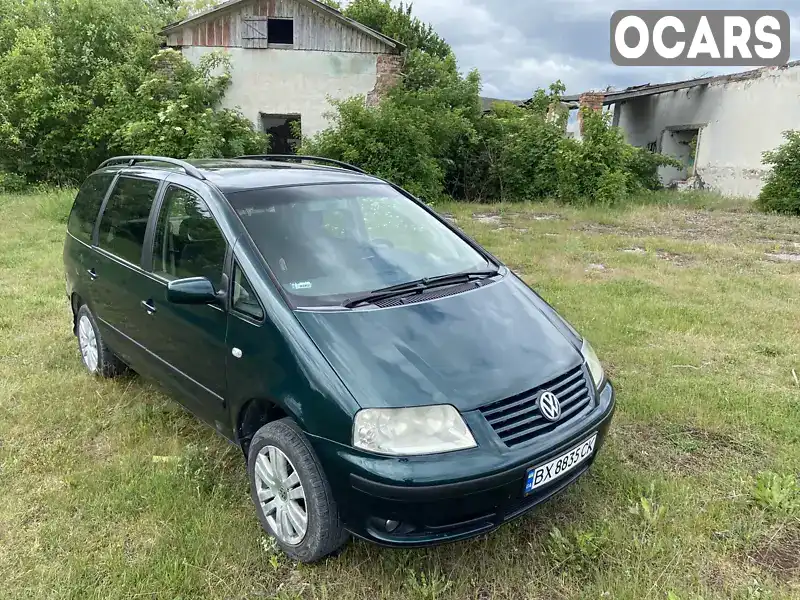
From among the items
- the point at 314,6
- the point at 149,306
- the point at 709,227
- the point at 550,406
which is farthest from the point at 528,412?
the point at 314,6

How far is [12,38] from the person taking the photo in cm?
1500

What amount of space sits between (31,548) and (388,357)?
5.85 feet

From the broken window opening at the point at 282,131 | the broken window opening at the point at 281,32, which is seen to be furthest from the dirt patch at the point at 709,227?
the broken window opening at the point at 281,32

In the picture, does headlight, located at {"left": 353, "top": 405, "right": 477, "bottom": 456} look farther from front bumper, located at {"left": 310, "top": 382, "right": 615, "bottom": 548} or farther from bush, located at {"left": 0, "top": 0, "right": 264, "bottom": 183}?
bush, located at {"left": 0, "top": 0, "right": 264, "bottom": 183}

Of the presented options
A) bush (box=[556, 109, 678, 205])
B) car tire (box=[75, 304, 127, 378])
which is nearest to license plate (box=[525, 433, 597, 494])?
car tire (box=[75, 304, 127, 378])

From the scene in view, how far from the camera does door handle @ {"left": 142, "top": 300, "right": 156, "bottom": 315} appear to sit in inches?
130

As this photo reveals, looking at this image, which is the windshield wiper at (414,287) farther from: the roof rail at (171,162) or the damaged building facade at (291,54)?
the damaged building facade at (291,54)

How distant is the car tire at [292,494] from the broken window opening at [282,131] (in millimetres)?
13324

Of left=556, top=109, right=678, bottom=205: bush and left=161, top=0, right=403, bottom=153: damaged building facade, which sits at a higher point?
left=161, top=0, right=403, bottom=153: damaged building facade

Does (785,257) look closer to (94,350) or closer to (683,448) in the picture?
(683,448)

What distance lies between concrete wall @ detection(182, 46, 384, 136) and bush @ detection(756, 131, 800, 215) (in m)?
9.56

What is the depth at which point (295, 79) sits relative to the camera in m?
15.0

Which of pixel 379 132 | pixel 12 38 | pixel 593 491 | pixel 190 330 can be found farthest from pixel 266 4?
pixel 593 491

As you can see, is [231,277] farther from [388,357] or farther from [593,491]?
[593,491]
